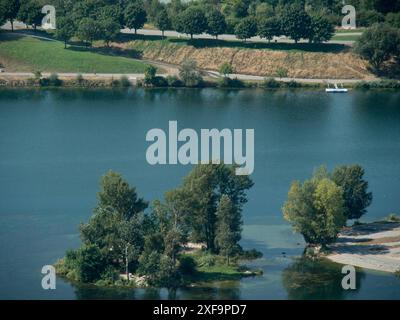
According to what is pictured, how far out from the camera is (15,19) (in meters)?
109

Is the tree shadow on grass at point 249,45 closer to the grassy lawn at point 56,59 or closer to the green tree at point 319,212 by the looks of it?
the grassy lawn at point 56,59

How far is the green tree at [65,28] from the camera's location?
10362 cm

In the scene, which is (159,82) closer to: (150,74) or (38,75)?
(150,74)

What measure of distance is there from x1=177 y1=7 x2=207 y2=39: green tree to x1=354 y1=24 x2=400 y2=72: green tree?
44.7ft

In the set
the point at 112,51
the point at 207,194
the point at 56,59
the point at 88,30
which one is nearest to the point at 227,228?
the point at 207,194

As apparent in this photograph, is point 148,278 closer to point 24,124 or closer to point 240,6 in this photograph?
point 24,124

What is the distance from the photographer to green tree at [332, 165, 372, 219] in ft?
187

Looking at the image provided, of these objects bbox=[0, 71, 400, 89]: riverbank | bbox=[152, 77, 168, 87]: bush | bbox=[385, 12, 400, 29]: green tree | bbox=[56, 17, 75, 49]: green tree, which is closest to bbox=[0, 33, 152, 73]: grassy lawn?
bbox=[56, 17, 75, 49]: green tree

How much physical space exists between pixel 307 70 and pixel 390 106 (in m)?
12.7

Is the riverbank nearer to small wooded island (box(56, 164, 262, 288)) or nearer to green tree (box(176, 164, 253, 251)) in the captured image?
green tree (box(176, 164, 253, 251))

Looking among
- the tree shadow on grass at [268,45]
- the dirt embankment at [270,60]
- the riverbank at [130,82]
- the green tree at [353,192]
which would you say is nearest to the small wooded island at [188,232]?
the green tree at [353,192]

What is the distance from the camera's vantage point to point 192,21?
104 metres

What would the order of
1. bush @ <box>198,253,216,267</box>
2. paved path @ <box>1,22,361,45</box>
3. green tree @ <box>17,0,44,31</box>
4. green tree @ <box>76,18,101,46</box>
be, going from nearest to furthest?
bush @ <box>198,253,216,267</box> < green tree @ <box>76,18,101,46</box> < paved path @ <box>1,22,361,45</box> < green tree @ <box>17,0,44,31</box>

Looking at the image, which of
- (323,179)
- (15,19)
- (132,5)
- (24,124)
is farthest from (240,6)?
(323,179)
